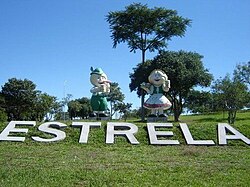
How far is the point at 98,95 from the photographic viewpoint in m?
20.3

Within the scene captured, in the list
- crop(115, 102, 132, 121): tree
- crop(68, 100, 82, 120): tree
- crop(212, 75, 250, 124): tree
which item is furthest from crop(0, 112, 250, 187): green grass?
crop(68, 100, 82, 120): tree

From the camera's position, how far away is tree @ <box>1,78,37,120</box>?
4506cm

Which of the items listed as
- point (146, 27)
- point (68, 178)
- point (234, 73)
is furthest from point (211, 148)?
point (234, 73)

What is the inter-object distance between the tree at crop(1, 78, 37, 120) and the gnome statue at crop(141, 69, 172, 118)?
94.3ft

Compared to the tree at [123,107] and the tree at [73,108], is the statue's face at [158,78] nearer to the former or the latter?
the tree at [123,107]

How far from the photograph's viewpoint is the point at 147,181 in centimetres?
843

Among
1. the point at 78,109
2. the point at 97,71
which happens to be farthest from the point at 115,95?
the point at 97,71

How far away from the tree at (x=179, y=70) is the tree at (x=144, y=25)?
1221mm

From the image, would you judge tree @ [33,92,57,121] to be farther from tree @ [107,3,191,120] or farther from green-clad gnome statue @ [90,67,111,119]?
green-clad gnome statue @ [90,67,111,119]

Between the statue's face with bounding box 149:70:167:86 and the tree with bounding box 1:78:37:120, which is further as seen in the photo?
the tree with bounding box 1:78:37:120

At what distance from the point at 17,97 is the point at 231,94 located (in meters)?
25.4

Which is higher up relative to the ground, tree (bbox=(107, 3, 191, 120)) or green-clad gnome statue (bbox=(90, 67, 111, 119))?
tree (bbox=(107, 3, 191, 120))

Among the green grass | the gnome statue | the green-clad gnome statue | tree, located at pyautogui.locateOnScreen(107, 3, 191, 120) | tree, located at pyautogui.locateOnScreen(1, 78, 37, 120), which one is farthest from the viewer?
tree, located at pyautogui.locateOnScreen(1, 78, 37, 120)

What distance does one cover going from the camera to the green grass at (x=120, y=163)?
27.8 ft
